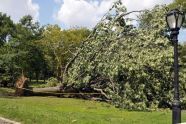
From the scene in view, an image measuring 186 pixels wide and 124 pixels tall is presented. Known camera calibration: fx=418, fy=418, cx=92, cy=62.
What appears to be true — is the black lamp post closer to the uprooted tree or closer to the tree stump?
the uprooted tree

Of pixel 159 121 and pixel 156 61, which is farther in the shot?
pixel 156 61

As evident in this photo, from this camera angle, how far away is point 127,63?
761 inches

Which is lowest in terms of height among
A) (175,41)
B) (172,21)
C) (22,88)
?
(22,88)

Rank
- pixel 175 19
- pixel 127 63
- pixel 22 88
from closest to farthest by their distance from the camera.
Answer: pixel 175 19, pixel 127 63, pixel 22 88

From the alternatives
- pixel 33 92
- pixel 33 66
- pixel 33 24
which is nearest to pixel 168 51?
pixel 33 92

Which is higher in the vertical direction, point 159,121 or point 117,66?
point 117,66

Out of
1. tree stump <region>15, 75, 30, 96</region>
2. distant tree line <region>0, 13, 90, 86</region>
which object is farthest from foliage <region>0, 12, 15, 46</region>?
tree stump <region>15, 75, 30, 96</region>

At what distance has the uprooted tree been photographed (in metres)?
19.2

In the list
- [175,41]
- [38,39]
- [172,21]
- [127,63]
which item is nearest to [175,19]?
[172,21]

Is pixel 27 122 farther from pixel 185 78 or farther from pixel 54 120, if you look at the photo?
pixel 185 78

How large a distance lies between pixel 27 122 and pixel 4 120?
84 cm

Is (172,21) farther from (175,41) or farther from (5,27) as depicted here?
(5,27)

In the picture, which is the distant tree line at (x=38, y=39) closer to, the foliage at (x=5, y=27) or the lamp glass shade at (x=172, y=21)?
the foliage at (x=5, y=27)

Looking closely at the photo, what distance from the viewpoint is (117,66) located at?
19.5m
